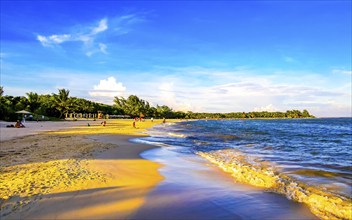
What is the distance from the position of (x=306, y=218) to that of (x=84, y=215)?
390cm

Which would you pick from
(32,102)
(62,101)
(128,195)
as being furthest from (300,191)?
(62,101)

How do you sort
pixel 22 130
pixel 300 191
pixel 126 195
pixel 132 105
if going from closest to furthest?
1. pixel 126 195
2. pixel 300 191
3. pixel 22 130
4. pixel 132 105

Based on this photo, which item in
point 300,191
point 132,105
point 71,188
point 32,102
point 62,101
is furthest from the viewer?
point 132,105

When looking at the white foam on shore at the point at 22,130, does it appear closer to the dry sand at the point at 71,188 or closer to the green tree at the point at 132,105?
the dry sand at the point at 71,188

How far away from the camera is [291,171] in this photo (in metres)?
9.88

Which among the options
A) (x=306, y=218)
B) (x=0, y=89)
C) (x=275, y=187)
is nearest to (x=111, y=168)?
(x=275, y=187)

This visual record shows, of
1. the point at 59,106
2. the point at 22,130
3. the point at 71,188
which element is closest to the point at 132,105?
the point at 59,106

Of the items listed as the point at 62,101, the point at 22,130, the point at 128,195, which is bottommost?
the point at 128,195

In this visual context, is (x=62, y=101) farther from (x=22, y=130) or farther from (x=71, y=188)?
(x=71, y=188)

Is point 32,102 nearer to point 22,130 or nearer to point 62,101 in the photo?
point 62,101

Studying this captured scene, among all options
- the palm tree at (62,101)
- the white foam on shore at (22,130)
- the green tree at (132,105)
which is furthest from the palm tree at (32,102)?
the green tree at (132,105)

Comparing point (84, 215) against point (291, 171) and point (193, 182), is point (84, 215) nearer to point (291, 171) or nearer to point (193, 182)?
point (193, 182)

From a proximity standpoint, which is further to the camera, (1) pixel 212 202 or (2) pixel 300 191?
(2) pixel 300 191

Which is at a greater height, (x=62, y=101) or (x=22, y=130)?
(x=62, y=101)
